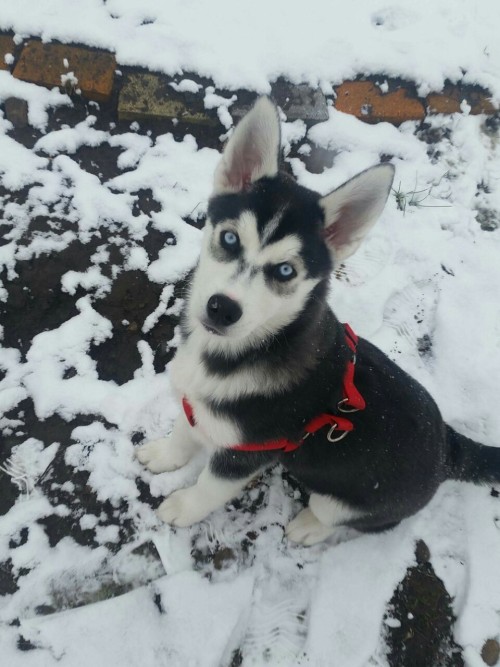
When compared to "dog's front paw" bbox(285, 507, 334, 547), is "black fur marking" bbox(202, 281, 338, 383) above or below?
above

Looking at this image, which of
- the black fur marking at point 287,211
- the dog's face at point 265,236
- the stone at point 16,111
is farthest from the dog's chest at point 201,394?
the stone at point 16,111

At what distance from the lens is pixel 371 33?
443 centimetres

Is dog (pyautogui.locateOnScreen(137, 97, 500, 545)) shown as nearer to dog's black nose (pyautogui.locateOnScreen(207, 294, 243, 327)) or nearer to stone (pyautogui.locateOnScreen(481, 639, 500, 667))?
dog's black nose (pyautogui.locateOnScreen(207, 294, 243, 327))

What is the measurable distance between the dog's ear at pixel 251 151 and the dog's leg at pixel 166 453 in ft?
4.50

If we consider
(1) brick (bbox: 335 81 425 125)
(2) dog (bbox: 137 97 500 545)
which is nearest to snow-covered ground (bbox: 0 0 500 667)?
(1) brick (bbox: 335 81 425 125)

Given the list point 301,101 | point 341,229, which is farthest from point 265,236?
point 301,101

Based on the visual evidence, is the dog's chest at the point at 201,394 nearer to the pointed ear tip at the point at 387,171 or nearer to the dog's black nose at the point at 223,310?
the dog's black nose at the point at 223,310

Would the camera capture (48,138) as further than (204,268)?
Yes

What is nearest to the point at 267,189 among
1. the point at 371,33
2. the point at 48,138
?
the point at 48,138

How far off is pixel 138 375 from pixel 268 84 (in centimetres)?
279

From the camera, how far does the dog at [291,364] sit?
176 centimetres

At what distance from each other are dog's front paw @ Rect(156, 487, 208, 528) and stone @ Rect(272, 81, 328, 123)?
10.6 feet

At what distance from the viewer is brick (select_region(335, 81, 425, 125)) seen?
4.21m

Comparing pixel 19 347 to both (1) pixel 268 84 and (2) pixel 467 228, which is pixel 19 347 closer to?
(1) pixel 268 84
